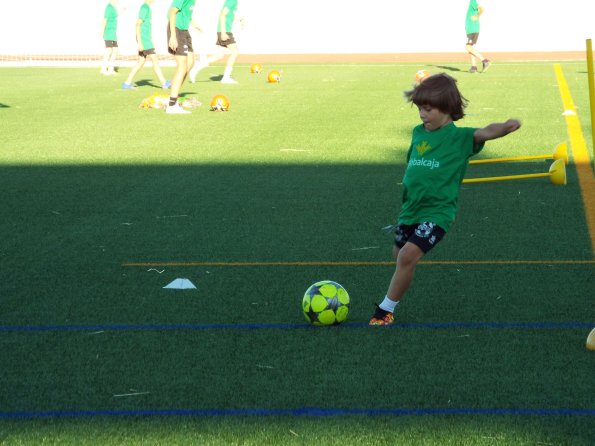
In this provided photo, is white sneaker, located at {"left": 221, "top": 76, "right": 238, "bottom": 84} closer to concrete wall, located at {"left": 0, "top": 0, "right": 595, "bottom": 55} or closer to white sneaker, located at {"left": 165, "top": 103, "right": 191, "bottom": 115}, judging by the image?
white sneaker, located at {"left": 165, "top": 103, "right": 191, "bottom": 115}

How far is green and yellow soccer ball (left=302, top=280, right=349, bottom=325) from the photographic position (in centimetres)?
557

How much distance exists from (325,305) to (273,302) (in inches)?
23.3

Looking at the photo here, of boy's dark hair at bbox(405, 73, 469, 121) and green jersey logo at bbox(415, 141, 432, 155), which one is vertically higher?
boy's dark hair at bbox(405, 73, 469, 121)

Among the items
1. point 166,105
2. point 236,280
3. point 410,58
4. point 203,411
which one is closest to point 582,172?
point 236,280

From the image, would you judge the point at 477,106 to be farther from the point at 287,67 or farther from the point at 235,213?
the point at 287,67

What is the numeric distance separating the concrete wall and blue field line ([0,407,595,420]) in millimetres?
36879

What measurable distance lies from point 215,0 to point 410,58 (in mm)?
9226

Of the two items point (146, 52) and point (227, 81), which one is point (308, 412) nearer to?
point (146, 52)

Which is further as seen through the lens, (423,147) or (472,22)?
(472,22)

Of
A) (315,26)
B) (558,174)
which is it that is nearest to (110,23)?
(315,26)

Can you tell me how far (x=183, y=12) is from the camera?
17469 mm

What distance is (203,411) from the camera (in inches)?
174

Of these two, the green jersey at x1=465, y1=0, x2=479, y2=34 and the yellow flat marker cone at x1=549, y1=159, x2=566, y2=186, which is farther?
the green jersey at x1=465, y1=0, x2=479, y2=34

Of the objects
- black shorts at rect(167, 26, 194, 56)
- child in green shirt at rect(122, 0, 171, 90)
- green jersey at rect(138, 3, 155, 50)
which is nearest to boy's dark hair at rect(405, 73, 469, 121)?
black shorts at rect(167, 26, 194, 56)
